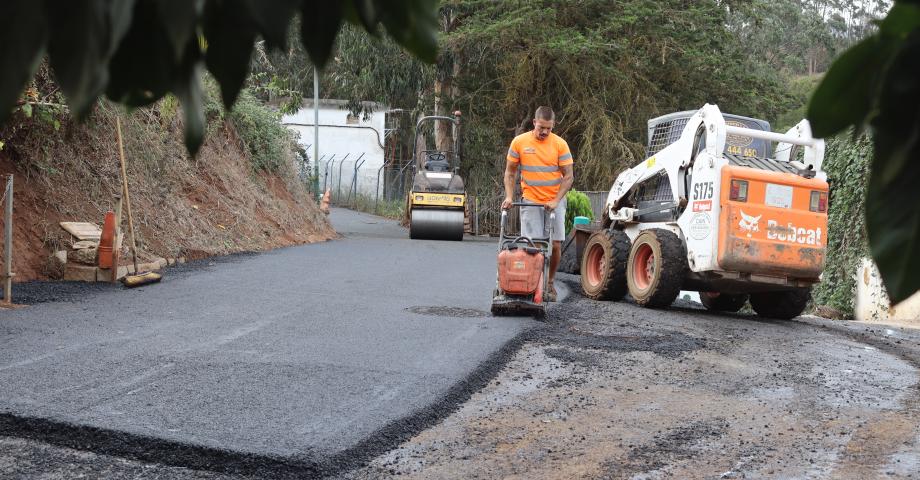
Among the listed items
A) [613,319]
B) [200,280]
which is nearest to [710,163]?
[613,319]

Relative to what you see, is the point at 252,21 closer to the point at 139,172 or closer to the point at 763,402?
the point at 763,402

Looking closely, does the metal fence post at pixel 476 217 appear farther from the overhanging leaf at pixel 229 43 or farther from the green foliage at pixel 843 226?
the overhanging leaf at pixel 229 43

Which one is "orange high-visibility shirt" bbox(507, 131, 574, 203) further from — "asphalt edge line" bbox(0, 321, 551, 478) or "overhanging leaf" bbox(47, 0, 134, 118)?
"overhanging leaf" bbox(47, 0, 134, 118)

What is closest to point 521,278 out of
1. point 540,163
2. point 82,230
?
point 540,163

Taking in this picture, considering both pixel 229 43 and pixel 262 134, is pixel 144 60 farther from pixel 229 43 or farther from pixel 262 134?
pixel 262 134

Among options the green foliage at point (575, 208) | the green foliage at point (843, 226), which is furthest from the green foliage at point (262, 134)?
the green foliage at point (843, 226)

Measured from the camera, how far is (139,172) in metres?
13.4

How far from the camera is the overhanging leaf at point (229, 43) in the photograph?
94 cm

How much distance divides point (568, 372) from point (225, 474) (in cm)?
291

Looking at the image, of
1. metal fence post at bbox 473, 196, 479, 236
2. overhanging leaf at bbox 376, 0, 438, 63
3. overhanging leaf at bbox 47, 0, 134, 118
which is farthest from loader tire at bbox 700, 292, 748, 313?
metal fence post at bbox 473, 196, 479, 236

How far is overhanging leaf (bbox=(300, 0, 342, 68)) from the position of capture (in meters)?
0.99

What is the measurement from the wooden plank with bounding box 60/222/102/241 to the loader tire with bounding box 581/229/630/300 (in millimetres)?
5447

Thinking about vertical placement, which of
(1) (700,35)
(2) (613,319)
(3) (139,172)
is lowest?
(2) (613,319)

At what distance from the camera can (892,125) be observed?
0.85m
